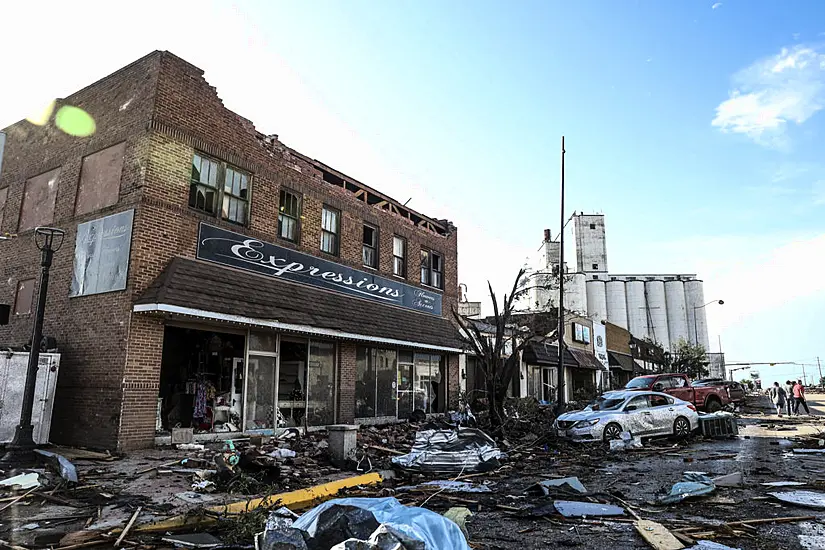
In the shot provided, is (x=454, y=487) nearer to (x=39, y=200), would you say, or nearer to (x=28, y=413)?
(x=28, y=413)

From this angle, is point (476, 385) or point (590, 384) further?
point (590, 384)

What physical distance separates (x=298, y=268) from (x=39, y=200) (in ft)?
23.2

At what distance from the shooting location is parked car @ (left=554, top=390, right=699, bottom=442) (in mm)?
15070

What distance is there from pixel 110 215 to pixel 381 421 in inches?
401

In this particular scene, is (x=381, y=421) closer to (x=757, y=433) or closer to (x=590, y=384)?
(x=757, y=433)

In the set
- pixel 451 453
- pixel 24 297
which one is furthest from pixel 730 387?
pixel 24 297

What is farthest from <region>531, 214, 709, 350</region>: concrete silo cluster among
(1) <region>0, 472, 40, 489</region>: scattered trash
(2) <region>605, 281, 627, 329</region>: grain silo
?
(1) <region>0, 472, 40, 489</region>: scattered trash

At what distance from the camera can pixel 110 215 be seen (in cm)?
1262

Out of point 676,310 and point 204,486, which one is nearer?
point 204,486

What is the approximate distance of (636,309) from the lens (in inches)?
2709

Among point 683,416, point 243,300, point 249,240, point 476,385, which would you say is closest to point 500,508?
point 243,300

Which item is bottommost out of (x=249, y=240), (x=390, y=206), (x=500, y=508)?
(x=500, y=508)

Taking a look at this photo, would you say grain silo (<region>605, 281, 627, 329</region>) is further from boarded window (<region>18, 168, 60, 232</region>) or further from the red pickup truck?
boarded window (<region>18, 168, 60, 232</region>)

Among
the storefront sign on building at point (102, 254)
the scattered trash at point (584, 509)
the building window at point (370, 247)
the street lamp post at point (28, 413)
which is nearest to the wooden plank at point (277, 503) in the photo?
the scattered trash at point (584, 509)
